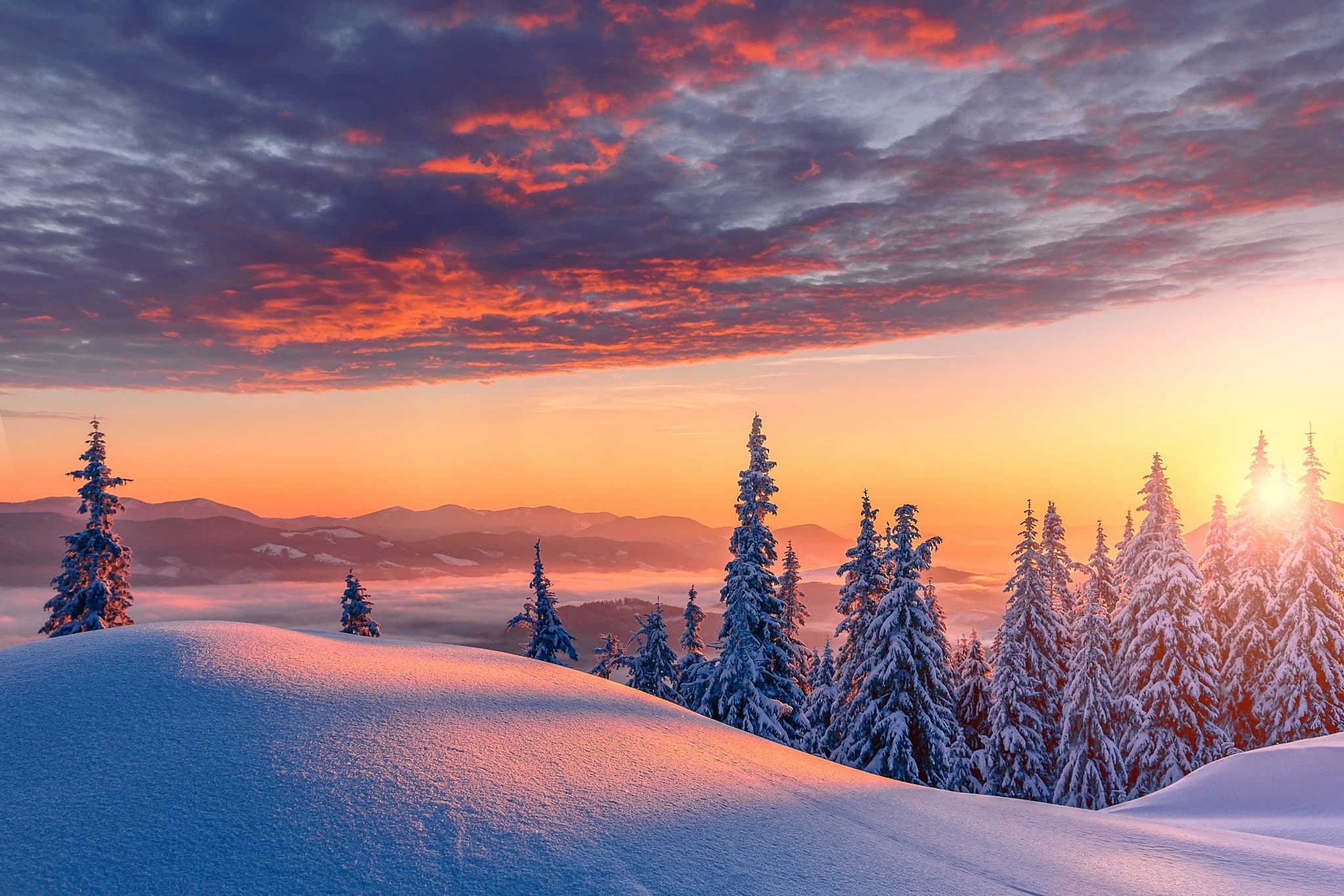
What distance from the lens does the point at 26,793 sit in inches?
225

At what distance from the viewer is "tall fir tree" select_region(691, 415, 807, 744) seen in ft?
85.9

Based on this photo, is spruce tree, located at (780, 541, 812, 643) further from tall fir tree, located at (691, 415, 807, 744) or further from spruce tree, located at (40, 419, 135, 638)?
spruce tree, located at (40, 419, 135, 638)

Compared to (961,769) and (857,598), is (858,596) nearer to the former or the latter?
(857,598)

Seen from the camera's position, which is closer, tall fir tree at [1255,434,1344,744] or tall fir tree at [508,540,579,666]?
tall fir tree at [1255,434,1344,744]

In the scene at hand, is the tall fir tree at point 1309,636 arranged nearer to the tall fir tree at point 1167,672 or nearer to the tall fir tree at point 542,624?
the tall fir tree at point 1167,672

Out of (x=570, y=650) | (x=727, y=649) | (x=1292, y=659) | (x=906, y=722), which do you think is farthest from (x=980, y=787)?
(x=570, y=650)

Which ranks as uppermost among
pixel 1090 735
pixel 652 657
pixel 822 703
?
pixel 652 657

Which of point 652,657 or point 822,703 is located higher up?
point 652,657

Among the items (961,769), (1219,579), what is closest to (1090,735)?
(961,769)

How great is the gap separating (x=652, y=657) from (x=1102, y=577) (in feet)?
85.6

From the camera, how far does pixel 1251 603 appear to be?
110 ft

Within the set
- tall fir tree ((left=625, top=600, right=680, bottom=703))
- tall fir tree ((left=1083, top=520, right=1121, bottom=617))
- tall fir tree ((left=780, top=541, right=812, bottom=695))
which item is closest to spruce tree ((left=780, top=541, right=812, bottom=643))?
tall fir tree ((left=780, top=541, right=812, bottom=695))

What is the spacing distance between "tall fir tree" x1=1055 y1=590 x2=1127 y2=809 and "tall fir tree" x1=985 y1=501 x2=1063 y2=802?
1.24m

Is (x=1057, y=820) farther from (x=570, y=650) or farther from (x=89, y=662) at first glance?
(x=570, y=650)
